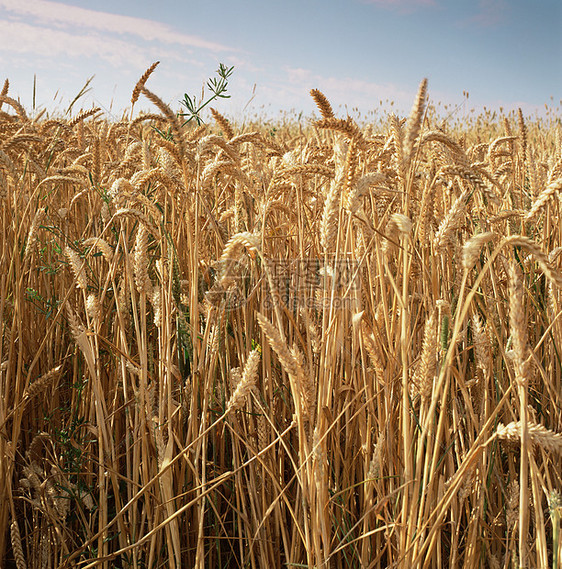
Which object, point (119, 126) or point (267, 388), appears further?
point (119, 126)

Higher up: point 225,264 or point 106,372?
point 225,264

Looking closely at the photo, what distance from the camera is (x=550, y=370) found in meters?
1.29

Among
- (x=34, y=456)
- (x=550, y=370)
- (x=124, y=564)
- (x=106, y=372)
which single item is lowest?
(x=124, y=564)

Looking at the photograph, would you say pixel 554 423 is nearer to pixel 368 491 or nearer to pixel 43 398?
pixel 368 491

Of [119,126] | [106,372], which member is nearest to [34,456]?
[106,372]

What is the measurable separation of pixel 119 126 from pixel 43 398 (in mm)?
1718

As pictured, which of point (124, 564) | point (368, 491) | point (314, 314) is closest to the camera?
point (368, 491)

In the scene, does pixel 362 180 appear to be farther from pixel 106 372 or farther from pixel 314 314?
pixel 106 372

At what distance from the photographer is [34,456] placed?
1293mm

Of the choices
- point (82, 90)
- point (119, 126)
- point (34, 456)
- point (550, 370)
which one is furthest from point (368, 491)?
point (119, 126)

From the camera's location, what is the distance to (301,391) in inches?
31.9

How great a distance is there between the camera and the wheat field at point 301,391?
0.86 m

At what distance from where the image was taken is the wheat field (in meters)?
0.86

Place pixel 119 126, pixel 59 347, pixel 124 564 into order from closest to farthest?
pixel 124 564 < pixel 59 347 < pixel 119 126
